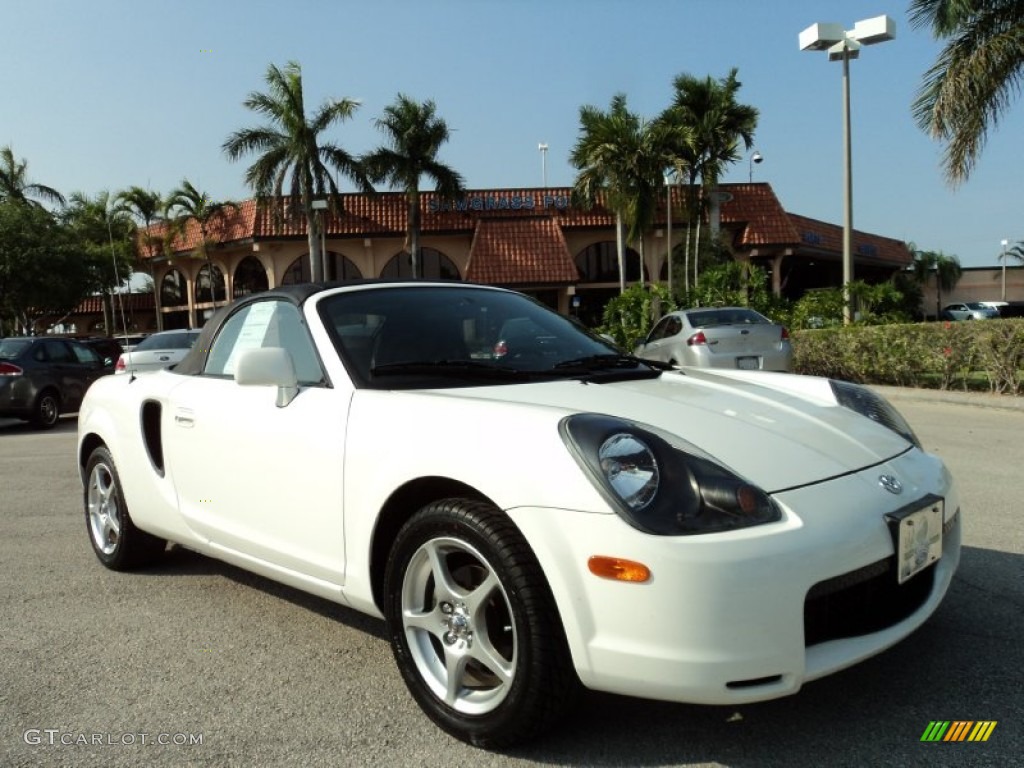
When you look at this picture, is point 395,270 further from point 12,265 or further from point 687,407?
point 687,407

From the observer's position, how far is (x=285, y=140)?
3033 centimetres

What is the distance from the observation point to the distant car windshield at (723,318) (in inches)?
556

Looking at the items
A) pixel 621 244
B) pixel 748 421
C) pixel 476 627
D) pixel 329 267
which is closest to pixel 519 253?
pixel 621 244

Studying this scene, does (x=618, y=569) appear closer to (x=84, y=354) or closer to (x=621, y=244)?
(x=84, y=354)

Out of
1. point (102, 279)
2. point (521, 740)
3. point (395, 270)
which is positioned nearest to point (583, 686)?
point (521, 740)

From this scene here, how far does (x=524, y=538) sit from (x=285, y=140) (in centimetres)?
3060

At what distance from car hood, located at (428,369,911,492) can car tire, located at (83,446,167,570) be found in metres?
2.38

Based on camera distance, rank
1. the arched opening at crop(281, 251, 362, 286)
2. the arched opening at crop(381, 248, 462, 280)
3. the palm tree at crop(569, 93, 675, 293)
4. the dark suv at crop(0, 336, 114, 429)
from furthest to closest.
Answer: the arched opening at crop(281, 251, 362, 286), the arched opening at crop(381, 248, 462, 280), the palm tree at crop(569, 93, 675, 293), the dark suv at crop(0, 336, 114, 429)

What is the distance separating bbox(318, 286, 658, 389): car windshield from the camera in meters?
3.15

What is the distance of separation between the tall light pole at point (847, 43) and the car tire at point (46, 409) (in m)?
15.0

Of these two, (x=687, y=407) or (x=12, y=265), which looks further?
(x=12, y=265)

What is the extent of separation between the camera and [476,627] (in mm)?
2529

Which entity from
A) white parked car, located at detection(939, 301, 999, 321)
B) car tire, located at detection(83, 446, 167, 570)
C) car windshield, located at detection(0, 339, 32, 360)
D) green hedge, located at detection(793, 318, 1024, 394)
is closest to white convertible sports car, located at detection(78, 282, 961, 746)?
car tire, located at detection(83, 446, 167, 570)

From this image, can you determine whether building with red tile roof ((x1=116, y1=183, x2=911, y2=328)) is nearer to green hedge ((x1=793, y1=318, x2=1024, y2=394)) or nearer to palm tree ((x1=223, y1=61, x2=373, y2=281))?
palm tree ((x1=223, y1=61, x2=373, y2=281))
